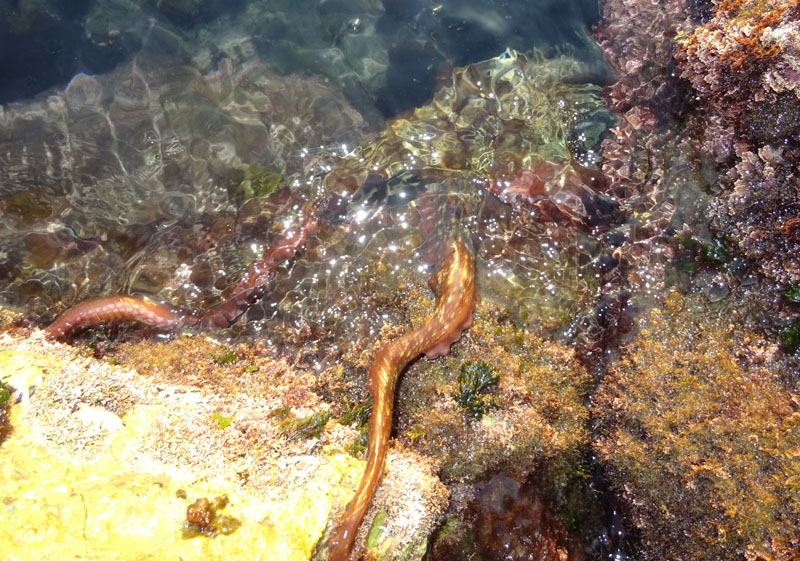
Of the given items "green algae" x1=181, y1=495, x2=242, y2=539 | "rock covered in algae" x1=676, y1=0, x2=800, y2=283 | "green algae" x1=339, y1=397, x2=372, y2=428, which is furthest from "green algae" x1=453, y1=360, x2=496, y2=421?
"rock covered in algae" x1=676, y1=0, x2=800, y2=283

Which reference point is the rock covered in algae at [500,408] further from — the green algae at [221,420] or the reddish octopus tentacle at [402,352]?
the green algae at [221,420]

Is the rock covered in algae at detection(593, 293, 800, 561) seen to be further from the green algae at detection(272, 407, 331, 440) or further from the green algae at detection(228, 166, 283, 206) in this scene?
the green algae at detection(228, 166, 283, 206)

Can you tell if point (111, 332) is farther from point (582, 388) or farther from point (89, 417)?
point (582, 388)

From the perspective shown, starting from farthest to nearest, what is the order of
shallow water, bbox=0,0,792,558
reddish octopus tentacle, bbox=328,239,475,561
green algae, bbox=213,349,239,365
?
shallow water, bbox=0,0,792,558 < green algae, bbox=213,349,239,365 < reddish octopus tentacle, bbox=328,239,475,561

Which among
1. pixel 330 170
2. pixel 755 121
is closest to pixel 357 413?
pixel 330 170

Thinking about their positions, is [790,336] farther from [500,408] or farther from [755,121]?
[500,408]

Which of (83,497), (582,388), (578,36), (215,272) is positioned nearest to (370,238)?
(215,272)
